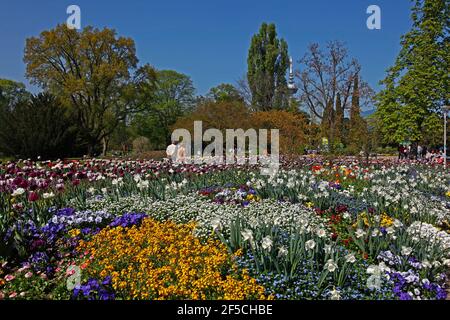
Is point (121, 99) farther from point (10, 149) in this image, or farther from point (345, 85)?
point (345, 85)

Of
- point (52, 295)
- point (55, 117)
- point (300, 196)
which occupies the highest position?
point (55, 117)

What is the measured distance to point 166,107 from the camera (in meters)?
50.7

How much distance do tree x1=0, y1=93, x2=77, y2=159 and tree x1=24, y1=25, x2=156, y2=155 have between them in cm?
751

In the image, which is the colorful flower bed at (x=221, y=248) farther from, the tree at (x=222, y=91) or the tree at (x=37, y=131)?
the tree at (x=222, y=91)

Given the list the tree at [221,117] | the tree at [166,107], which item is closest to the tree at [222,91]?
the tree at [166,107]

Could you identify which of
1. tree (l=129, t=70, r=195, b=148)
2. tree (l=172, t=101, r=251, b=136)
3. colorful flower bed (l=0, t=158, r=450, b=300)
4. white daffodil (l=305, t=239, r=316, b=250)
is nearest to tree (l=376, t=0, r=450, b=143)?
tree (l=172, t=101, r=251, b=136)

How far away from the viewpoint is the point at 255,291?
3348 mm

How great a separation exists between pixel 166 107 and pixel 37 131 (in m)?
32.7

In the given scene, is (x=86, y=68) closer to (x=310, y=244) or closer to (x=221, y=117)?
(x=221, y=117)

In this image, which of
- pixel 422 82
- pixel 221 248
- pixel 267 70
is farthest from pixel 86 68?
pixel 221 248

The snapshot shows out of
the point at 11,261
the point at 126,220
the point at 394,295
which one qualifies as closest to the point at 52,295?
the point at 11,261

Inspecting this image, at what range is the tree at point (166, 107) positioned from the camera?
47.7 metres

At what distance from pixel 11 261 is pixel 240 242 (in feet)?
8.97

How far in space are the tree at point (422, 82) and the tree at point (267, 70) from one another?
792 inches
